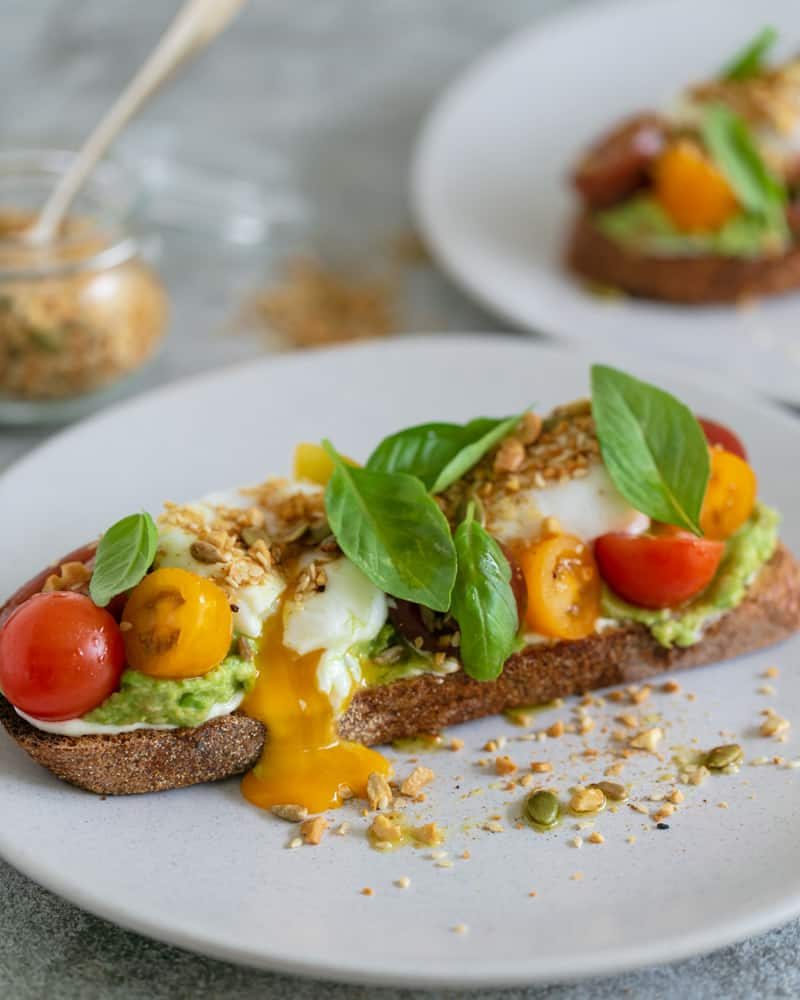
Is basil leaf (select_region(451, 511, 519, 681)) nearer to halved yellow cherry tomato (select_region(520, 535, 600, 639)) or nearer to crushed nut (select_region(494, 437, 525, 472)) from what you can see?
halved yellow cherry tomato (select_region(520, 535, 600, 639))

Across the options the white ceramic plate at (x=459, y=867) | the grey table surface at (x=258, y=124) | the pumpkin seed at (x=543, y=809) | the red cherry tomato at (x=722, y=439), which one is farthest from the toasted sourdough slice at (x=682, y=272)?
the pumpkin seed at (x=543, y=809)

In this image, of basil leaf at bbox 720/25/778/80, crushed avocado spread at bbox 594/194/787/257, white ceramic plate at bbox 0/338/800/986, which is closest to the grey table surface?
crushed avocado spread at bbox 594/194/787/257

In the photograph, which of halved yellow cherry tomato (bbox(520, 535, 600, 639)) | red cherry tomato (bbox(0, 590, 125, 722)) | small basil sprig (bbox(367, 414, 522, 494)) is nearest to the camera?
red cherry tomato (bbox(0, 590, 125, 722))

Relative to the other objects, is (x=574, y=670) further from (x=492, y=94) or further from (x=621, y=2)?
(x=621, y=2)

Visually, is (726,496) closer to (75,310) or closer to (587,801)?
(587,801)

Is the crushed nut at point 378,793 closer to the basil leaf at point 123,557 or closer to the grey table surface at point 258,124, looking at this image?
the basil leaf at point 123,557

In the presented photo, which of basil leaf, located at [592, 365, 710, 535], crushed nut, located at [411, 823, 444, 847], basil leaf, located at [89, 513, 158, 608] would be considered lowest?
crushed nut, located at [411, 823, 444, 847]

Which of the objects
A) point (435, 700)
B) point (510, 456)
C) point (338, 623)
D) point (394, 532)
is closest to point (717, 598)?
point (510, 456)
